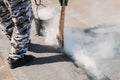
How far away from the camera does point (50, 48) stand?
16.2 feet

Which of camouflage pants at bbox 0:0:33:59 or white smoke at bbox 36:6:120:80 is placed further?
white smoke at bbox 36:6:120:80

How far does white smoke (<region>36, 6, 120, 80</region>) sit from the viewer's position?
448 cm

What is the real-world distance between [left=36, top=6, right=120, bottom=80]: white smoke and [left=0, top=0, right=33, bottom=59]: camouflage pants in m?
0.70

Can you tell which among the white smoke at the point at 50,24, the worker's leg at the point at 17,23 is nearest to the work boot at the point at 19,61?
the worker's leg at the point at 17,23

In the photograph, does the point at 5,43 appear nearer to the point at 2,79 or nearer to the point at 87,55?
the point at 2,79

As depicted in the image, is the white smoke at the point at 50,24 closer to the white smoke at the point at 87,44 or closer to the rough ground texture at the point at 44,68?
the white smoke at the point at 87,44

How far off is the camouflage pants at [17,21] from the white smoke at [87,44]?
2.31ft

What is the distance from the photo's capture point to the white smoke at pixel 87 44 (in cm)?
448

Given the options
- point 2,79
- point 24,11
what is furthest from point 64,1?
point 2,79

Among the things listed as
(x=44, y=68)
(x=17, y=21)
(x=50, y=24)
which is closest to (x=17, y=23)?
(x=17, y=21)

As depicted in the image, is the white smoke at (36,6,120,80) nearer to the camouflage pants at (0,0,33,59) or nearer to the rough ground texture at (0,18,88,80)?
the rough ground texture at (0,18,88,80)

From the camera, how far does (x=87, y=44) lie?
192 inches

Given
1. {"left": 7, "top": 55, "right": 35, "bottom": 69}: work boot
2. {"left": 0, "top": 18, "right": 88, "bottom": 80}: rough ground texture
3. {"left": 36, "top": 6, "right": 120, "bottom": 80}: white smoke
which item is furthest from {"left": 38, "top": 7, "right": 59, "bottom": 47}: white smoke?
{"left": 7, "top": 55, "right": 35, "bottom": 69}: work boot

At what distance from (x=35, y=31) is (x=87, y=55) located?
1.20 m
